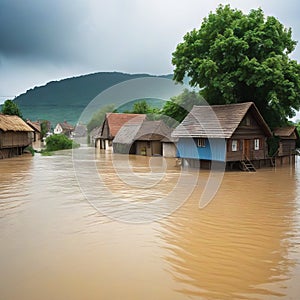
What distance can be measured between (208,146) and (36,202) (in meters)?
12.1

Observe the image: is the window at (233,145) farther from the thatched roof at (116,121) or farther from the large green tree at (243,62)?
the thatched roof at (116,121)

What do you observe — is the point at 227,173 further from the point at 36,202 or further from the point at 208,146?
the point at 36,202

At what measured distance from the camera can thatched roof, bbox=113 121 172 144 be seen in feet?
113

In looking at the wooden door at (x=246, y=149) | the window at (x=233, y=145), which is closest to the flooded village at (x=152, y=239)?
the window at (x=233, y=145)

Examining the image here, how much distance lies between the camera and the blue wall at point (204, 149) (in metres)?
21.2

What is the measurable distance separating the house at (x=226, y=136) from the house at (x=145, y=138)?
9223mm

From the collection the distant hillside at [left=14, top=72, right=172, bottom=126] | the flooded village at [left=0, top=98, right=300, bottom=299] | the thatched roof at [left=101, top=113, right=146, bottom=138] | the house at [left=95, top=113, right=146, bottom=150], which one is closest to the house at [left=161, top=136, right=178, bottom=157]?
the house at [left=95, top=113, right=146, bottom=150]

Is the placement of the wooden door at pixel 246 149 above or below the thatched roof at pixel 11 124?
below

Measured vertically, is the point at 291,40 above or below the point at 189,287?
above

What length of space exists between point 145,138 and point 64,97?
97.0 metres

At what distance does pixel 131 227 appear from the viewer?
955 cm

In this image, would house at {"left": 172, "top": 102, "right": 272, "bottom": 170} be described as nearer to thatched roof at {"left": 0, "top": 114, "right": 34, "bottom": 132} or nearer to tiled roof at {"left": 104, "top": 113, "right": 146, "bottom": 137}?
thatched roof at {"left": 0, "top": 114, "right": 34, "bottom": 132}

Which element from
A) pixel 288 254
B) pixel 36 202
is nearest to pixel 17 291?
A: pixel 288 254

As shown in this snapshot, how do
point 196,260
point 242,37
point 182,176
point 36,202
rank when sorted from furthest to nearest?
1. point 242,37
2. point 182,176
3. point 36,202
4. point 196,260
